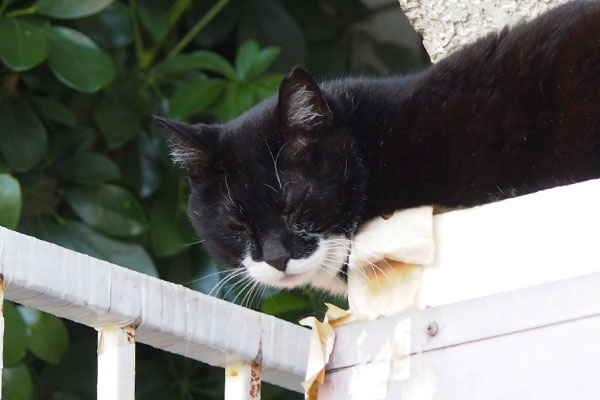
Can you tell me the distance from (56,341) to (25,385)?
0.32ft

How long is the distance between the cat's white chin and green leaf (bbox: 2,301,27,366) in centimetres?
61

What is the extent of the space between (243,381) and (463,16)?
0.69 metres

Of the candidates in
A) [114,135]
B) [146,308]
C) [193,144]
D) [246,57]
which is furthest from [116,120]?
[146,308]

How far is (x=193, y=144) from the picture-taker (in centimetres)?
136

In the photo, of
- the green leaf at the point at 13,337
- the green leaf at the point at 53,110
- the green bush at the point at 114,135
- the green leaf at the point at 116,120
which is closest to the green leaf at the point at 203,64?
the green bush at the point at 114,135

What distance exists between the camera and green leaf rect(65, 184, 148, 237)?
1.97m

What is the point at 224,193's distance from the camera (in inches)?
54.1

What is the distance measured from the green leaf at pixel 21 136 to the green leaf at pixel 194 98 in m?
0.27

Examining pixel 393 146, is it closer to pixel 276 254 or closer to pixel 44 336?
pixel 276 254

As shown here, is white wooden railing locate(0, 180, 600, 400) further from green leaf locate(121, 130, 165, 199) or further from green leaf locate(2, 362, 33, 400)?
green leaf locate(121, 130, 165, 199)

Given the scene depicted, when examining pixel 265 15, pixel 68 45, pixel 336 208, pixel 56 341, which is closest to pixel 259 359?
pixel 336 208

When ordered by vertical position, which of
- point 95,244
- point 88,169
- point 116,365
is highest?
point 88,169

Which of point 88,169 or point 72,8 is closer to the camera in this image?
point 72,8

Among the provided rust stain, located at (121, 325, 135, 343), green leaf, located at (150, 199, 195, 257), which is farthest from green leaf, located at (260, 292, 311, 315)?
rust stain, located at (121, 325, 135, 343)
